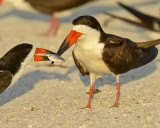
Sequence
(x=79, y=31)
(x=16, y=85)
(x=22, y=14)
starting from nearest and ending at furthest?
(x=79, y=31), (x=16, y=85), (x=22, y=14)

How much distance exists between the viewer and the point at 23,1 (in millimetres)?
9023

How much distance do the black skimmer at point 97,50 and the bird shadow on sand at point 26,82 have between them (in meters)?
1.26

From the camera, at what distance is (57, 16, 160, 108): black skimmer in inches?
168

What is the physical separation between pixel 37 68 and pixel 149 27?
2.50 metres

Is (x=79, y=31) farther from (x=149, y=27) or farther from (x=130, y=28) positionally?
(x=130, y=28)

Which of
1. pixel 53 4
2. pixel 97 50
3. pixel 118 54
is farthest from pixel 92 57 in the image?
pixel 53 4

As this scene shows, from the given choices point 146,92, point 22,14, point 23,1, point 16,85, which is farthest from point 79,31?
point 22,14

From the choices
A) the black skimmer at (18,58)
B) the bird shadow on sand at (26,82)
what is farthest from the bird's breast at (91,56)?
the bird shadow on sand at (26,82)

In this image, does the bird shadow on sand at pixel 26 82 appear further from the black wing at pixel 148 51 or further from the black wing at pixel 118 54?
the black wing at pixel 118 54

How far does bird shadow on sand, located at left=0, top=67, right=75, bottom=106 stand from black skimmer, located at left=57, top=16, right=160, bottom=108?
126 centimetres

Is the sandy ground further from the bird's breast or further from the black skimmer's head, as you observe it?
the black skimmer's head

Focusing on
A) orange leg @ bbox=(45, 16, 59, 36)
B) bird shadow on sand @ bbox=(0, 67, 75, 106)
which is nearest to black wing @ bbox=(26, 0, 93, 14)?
orange leg @ bbox=(45, 16, 59, 36)

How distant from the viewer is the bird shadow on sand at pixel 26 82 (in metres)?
5.52

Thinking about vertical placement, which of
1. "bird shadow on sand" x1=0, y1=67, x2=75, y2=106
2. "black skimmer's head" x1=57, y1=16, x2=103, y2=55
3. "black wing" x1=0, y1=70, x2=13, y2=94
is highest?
"black skimmer's head" x1=57, y1=16, x2=103, y2=55
